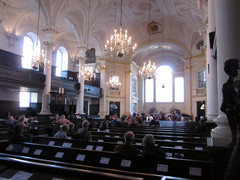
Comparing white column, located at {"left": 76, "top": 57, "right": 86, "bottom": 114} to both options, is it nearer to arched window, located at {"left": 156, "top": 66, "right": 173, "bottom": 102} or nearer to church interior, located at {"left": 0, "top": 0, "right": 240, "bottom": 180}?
church interior, located at {"left": 0, "top": 0, "right": 240, "bottom": 180}

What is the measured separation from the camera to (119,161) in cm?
351

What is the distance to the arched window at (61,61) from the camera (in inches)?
826

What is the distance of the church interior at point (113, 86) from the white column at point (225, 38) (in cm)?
2

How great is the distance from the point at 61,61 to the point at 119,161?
19.5 meters

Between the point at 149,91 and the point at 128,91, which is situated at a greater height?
the point at 149,91

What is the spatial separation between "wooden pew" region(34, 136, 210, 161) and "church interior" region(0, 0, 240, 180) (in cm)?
2

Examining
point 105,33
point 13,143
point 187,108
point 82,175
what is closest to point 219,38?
point 82,175

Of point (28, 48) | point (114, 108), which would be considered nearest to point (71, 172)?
point (28, 48)

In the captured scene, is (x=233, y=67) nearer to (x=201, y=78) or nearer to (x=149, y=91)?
(x=201, y=78)

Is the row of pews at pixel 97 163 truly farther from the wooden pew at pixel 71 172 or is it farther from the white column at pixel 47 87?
the white column at pixel 47 87

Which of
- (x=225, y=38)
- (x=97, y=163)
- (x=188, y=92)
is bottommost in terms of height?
(x=97, y=163)

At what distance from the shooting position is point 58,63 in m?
21.1

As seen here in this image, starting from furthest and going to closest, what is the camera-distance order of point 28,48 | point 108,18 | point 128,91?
point 128,91 → point 108,18 → point 28,48

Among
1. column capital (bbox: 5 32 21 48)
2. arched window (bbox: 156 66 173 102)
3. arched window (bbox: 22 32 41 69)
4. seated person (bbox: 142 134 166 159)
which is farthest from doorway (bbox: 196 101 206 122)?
seated person (bbox: 142 134 166 159)
